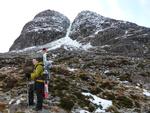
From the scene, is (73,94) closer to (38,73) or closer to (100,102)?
(100,102)

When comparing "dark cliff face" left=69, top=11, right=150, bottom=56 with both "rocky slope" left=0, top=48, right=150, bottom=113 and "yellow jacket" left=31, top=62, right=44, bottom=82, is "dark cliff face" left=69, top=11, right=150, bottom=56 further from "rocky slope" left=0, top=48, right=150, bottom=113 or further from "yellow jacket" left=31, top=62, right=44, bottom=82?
"yellow jacket" left=31, top=62, right=44, bottom=82

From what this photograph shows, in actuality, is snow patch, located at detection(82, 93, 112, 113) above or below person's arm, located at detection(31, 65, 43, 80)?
below

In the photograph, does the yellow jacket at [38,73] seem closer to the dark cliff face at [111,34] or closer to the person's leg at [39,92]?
the person's leg at [39,92]

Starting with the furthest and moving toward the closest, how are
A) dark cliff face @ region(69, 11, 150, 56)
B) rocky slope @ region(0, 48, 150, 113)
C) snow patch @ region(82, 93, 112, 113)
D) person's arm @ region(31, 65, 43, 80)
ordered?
1. dark cliff face @ region(69, 11, 150, 56)
2. snow patch @ region(82, 93, 112, 113)
3. rocky slope @ region(0, 48, 150, 113)
4. person's arm @ region(31, 65, 43, 80)

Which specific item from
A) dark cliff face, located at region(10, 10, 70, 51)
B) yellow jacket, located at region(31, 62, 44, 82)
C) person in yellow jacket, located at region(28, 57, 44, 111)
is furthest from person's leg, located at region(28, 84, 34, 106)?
dark cliff face, located at region(10, 10, 70, 51)

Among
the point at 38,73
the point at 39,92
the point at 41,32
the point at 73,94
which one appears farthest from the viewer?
the point at 41,32

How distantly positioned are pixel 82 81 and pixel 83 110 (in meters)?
9.42

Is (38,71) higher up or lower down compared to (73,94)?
higher up

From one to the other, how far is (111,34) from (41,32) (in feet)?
122

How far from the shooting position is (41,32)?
178500 millimetres

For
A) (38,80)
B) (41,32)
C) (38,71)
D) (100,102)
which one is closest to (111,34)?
(41,32)

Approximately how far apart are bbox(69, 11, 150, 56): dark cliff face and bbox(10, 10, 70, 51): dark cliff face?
6726 mm

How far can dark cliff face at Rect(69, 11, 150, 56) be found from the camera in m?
132

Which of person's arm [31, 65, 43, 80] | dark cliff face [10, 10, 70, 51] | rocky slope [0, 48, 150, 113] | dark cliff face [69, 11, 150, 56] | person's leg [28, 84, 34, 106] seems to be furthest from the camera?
dark cliff face [10, 10, 70, 51]
